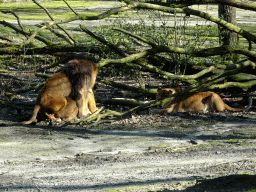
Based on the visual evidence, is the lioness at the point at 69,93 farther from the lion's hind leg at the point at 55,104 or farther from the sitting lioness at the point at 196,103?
the sitting lioness at the point at 196,103

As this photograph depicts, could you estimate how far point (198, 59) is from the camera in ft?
34.1

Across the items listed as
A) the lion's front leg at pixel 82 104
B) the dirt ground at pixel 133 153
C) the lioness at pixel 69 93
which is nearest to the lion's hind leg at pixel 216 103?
the dirt ground at pixel 133 153

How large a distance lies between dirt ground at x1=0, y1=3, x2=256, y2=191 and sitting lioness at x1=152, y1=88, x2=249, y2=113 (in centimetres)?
20

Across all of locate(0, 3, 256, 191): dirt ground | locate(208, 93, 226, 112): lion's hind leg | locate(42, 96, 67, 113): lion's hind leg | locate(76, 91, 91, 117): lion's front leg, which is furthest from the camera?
locate(208, 93, 226, 112): lion's hind leg

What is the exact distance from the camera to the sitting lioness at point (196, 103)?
853cm

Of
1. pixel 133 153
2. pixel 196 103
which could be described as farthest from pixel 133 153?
pixel 196 103

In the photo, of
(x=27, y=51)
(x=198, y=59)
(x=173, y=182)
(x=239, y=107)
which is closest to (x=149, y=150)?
(x=173, y=182)

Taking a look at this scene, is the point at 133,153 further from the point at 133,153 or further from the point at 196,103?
the point at 196,103

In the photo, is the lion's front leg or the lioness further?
the lion's front leg

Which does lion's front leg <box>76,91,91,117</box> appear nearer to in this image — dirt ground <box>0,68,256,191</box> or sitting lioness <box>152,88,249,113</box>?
dirt ground <box>0,68,256,191</box>

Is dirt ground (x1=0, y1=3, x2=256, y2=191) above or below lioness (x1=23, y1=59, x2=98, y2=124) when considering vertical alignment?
below

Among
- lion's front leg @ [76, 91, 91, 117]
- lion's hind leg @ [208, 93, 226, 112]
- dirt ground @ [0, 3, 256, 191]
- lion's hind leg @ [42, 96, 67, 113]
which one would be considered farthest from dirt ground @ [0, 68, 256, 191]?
lion's front leg @ [76, 91, 91, 117]

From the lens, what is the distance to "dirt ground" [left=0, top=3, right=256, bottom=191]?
4035 millimetres

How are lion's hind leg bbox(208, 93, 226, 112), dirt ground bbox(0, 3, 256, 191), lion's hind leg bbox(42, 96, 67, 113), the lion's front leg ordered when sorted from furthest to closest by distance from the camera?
1. lion's hind leg bbox(208, 93, 226, 112)
2. the lion's front leg
3. lion's hind leg bbox(42, 96, 67, 113)
4. dirt ground bbox(0, 3, 256, 191)
